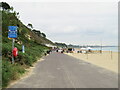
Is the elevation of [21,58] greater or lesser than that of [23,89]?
greater

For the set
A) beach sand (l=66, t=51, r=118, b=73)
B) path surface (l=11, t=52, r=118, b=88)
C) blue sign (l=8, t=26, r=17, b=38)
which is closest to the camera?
path surface (l=11, t=52, r=118, b=88)

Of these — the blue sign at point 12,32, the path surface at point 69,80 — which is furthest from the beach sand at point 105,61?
the blue sign at point 12,32

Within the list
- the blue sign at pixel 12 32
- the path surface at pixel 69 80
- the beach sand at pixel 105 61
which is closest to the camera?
the path surface at pixel 69 80

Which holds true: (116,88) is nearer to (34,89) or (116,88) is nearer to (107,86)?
(107,86)

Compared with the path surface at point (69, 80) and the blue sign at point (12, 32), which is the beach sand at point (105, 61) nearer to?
the path surface at point (69, 80)

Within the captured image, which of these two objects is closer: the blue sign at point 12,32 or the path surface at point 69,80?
the path surface at point 69,80

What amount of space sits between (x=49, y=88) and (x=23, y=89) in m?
1.14

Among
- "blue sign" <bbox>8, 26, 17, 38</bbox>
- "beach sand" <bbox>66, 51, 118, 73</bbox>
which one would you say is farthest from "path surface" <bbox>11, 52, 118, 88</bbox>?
"blue sign" <bbox>8, 26, 17, 38</bbox>

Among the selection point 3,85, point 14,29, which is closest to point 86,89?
point 3,85

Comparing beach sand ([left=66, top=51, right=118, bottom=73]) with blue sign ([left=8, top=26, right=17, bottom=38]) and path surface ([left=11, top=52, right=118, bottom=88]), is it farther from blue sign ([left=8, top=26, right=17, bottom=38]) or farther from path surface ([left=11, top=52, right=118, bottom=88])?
blue sign ([left=8, top=26, right=17, bottom=38])

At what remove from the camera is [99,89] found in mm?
7906

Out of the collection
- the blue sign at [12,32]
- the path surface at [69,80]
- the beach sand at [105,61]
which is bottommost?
the path surface at [69,80]

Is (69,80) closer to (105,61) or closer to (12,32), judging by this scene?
(12,32)

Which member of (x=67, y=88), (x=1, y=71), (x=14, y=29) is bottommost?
(x=67, y=88)
